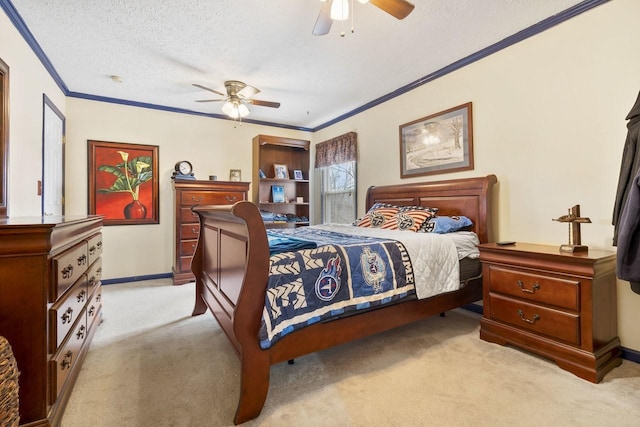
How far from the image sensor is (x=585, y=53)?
7.25 feet

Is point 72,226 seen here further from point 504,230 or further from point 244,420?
point 504,230

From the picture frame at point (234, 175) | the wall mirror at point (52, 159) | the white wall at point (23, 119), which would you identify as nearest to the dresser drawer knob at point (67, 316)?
the white wall at point (23, 119)

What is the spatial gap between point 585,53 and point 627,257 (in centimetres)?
161

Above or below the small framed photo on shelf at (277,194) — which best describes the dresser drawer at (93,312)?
below

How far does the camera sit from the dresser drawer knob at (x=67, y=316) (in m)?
1.46

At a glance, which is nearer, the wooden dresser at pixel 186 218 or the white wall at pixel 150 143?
the white wall at pixel 150 143

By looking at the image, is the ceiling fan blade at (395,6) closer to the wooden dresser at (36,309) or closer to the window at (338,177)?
the wooden dresser at (36,309)

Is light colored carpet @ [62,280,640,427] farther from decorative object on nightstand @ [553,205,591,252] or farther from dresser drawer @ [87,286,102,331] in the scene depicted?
decorative object on nightstand @ [553,205,591,252]

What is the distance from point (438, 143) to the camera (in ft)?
10.8

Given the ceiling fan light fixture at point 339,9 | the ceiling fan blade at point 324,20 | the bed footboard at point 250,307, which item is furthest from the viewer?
the ceiling fan blade at point 324,20

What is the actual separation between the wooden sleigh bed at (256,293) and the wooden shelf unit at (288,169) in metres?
2.31

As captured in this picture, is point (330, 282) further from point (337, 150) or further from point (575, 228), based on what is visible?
point (337, 150)

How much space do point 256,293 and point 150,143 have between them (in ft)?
12.6

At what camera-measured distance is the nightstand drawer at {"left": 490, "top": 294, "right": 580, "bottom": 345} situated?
1.85 metres
